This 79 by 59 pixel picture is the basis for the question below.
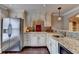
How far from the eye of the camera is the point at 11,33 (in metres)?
4.70

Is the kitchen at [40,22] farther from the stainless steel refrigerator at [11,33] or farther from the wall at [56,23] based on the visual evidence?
the stainless steel refrigerator at [11,33]

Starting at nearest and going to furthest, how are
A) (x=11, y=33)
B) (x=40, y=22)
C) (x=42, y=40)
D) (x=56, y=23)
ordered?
(x=11, y=33) → (x=42, y=40) → (x=40, y=22) → (x=56, y=23)

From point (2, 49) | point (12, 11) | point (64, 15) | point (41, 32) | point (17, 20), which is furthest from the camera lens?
point (64, 15)

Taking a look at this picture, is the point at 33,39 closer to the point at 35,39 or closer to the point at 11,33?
the point at 35,39

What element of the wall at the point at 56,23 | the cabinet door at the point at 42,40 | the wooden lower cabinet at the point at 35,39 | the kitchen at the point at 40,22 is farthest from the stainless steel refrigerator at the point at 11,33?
the wall at the point at 56,23

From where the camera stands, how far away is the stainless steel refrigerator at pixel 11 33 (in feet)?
15.2

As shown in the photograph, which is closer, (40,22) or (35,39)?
(35,39)

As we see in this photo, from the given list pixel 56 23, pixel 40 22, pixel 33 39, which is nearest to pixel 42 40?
pixel 33 39

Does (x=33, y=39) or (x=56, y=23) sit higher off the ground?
(x=56, y=23)

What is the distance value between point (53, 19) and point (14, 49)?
2.84 m

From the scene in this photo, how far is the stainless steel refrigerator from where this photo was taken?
4633 millimetres

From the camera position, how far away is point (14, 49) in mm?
4684
